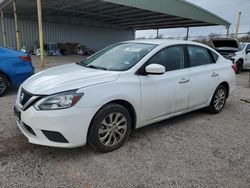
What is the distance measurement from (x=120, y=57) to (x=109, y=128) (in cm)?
127

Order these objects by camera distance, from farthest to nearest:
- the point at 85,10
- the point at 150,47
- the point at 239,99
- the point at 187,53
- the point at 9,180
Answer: the point at 85,10 < the point at 239,99 < the point at 187,53 < the point at 150,47 < the point at 9,180

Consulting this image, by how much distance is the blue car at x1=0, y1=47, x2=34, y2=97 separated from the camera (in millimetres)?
5515

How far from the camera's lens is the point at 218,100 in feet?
15.6

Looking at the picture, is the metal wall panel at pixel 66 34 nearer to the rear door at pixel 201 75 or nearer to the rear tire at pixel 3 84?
the rear tire at pixel 3 84

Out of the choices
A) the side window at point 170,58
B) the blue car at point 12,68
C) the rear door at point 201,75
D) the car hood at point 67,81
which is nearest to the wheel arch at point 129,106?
the car hood at point 67,81

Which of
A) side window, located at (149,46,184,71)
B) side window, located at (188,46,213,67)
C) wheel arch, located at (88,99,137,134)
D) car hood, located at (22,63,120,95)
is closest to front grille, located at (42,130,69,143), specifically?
car hood, located at (22,63,120,95)

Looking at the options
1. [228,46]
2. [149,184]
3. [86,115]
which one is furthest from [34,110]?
[228,46]

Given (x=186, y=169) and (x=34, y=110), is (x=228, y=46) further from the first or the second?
(x=34, y=110)

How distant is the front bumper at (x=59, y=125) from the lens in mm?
2543

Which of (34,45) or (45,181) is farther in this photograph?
(34,45)

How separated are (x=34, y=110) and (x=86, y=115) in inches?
24.3

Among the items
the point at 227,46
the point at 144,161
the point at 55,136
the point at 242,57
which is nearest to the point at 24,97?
the point at 55,136

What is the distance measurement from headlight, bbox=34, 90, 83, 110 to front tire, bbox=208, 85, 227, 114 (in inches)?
124

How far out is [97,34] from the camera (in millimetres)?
31422
